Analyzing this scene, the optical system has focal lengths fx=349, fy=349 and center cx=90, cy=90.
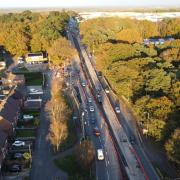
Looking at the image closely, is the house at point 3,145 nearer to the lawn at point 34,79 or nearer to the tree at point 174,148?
the tree at point 174,148

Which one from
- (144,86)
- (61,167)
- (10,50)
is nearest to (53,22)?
(10,50)

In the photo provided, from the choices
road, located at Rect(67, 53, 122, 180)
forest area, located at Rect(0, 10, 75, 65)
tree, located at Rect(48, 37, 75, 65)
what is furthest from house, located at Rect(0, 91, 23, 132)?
forest area, located at Rect(0, 10, 75, 65)

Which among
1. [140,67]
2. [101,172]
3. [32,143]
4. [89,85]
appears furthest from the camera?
[89,85]

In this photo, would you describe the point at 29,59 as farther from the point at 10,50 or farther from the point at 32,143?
the point at 32,143

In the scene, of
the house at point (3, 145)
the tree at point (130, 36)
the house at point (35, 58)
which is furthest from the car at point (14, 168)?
the tree at point (130, 36)

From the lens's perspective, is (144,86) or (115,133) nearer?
(115,133)

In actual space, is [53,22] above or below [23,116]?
above
